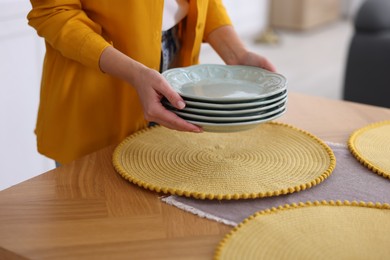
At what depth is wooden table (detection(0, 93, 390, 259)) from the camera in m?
0.79

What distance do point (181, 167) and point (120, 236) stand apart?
23cm

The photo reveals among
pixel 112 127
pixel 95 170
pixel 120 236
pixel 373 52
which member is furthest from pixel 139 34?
pixel 373 52

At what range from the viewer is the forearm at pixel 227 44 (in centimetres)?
132

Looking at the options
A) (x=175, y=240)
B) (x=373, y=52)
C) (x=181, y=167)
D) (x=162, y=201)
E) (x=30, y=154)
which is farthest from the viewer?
(x=373, y=52)

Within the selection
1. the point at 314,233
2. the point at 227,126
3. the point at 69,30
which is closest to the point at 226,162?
the point at 227,126

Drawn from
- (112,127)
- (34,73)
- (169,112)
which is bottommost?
(34,73)

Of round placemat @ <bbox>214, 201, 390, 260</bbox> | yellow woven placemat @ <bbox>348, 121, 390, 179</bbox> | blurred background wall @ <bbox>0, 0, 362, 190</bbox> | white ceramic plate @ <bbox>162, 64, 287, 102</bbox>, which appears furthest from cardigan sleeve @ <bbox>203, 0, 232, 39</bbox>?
blurred background wall @ <bbox>0, 0, 362, 190</bbox>

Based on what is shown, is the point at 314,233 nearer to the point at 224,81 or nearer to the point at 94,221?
the point at 94,221

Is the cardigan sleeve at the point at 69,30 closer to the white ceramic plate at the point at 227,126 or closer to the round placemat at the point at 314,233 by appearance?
the white ceramic plate at the point at 227,126

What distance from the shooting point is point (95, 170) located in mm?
1032

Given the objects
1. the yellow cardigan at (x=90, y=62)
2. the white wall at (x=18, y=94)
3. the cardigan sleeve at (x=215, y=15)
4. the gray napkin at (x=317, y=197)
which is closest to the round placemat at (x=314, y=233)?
the gray napkin at (x=317, y=197)

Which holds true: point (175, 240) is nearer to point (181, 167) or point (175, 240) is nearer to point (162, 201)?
point (162, 201)

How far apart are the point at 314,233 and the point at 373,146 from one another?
356 mm

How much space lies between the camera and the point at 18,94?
230 cm
